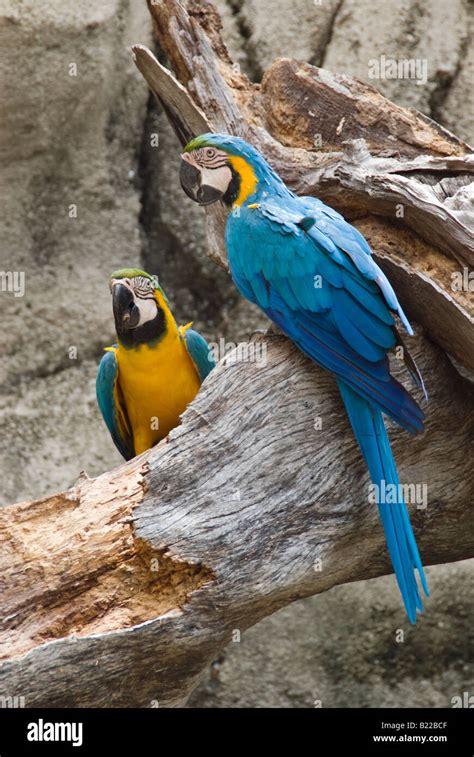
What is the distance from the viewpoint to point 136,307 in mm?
2818

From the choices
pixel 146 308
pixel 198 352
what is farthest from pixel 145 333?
pixel 198 352

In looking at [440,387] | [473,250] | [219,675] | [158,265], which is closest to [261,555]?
[440,387]

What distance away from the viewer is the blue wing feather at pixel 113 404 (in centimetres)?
301

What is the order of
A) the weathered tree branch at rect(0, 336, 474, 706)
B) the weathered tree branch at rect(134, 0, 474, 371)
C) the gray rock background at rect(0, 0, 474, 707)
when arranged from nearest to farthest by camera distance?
the weathered tree branch at rect(0, 336, 474, 706) → the weathered tree branch at rect(134, 0, 474, 371) → the gray rock background at rect(0, 0, 474, 707)

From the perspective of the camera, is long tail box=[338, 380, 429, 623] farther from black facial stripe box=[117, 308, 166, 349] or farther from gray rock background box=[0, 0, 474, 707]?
gray rock background box=[0, 0, 474, 707]

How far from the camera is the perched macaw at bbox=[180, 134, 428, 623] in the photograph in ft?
7.63

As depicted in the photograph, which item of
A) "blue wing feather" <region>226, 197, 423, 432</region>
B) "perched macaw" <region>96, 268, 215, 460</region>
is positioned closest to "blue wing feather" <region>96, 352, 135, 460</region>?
Result: "perched macaw" <region>96, 268, 215, 460</region>

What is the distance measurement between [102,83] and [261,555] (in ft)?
8.41

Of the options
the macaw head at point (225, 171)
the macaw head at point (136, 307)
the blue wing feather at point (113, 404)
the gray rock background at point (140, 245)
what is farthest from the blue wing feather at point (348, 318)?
the gray rock background at point (140, 245)

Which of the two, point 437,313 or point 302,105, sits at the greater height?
point 302,105

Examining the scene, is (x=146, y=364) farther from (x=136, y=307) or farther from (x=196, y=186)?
(x=196, y=186)

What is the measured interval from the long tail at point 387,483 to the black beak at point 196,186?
66cm

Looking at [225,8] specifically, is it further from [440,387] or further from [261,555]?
[261,555]

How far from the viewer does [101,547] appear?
2.34 meters
